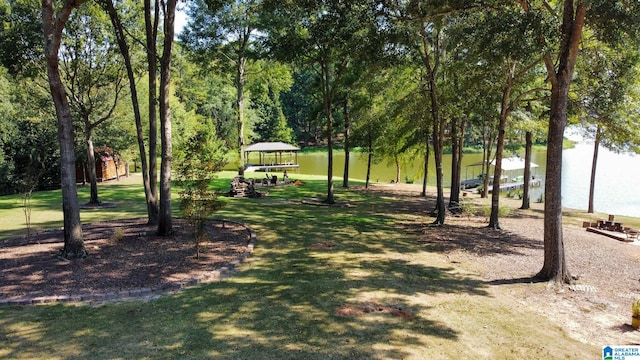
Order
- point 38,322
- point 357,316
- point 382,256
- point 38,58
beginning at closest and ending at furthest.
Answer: point 38,322 → point 357,316 → point 382,256 → point 38,58

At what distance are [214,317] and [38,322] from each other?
2455 mm

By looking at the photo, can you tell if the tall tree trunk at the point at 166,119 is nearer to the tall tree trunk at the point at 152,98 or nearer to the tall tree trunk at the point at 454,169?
the tall tree trunk at the point at 152,98

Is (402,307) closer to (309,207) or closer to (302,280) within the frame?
(302,280)

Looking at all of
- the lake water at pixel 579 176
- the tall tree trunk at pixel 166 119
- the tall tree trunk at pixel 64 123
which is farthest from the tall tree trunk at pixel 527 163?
the tall tree trunk at pixel 64 123

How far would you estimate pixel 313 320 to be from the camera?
18.8ft

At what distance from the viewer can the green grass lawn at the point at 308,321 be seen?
192 inches

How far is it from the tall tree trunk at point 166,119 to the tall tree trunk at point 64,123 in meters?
2.16

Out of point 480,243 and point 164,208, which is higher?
point 164,208

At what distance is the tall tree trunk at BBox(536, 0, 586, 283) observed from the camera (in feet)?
25.8

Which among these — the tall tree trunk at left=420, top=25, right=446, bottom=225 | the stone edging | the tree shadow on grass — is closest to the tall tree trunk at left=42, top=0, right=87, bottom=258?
the stone edging

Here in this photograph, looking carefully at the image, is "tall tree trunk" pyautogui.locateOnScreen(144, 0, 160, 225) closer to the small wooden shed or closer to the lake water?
the small wooden shed


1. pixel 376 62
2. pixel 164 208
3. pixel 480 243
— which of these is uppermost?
pixel 376 62

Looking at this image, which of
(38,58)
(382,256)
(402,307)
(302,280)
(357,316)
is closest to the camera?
(357,316)

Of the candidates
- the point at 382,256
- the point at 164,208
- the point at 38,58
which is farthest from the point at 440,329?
the point at 38,58
